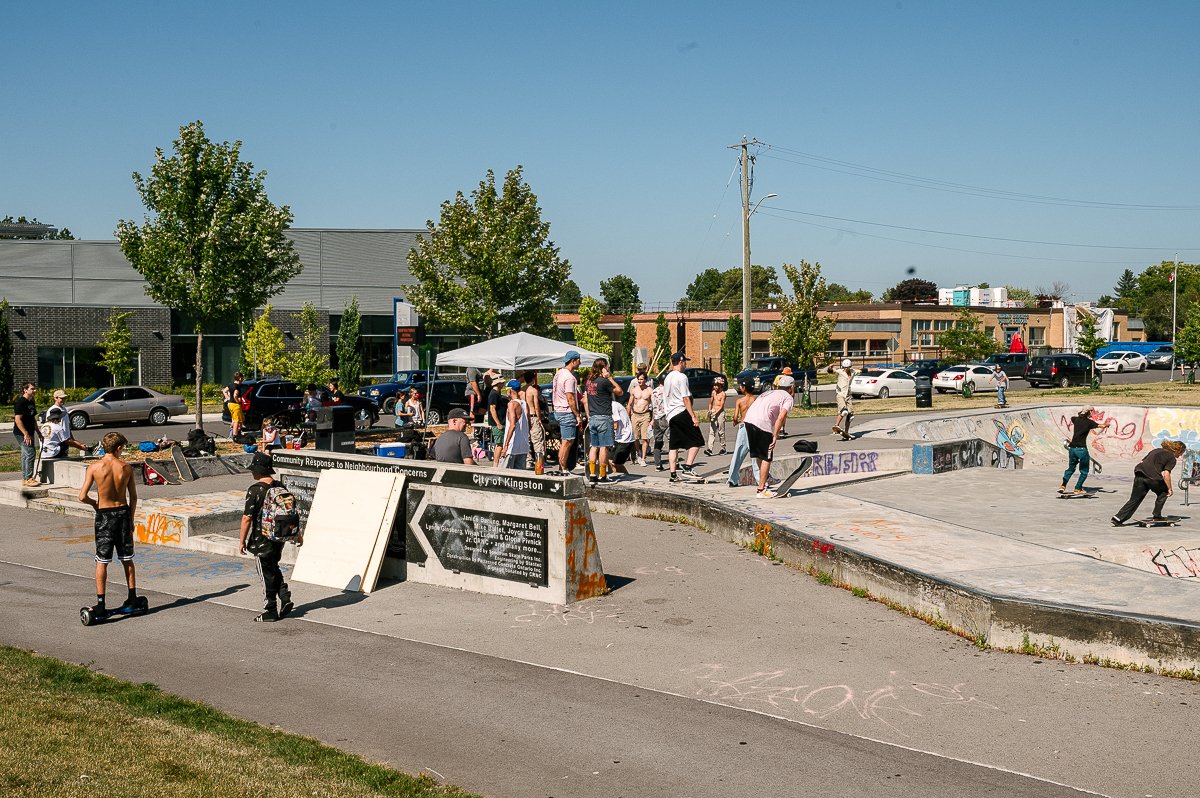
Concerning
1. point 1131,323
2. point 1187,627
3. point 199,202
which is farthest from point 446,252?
point 1131,323

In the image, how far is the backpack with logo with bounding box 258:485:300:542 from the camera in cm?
946

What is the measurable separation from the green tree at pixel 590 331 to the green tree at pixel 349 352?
40.7 feet

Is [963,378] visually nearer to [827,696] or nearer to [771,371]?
[771,371]

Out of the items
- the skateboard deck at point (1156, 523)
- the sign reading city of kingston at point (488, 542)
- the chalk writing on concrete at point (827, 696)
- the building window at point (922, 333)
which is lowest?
the chalk writing on concrete at point (827, 696)

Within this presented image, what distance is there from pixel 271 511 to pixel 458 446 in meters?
3.80

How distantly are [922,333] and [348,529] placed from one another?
230 feet

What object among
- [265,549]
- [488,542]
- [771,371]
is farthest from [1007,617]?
[771,371]

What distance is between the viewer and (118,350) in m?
44.7

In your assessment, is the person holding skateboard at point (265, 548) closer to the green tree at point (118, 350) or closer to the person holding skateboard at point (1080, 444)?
the person holding skateboard at point (1080, 444)

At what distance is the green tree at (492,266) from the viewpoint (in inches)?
1491

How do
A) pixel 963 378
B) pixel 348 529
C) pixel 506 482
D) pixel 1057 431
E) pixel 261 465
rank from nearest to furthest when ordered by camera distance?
pixel 261 465
pixel 506 482
pixel 348 529
pixel 1057 431
pixel 963 378

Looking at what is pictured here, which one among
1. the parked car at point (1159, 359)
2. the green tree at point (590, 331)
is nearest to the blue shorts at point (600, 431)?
the green tree at point (590, 331)

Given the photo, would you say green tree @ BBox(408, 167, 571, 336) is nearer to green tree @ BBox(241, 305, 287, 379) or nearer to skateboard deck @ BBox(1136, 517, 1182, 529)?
green tree @ BBox(241, 305, 287, 379)

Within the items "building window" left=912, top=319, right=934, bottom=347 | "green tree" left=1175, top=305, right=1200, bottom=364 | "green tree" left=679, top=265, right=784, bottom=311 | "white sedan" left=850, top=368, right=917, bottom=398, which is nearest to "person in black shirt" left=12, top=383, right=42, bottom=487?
"white sedan" left=850, top=368, right=917, bottom=398
